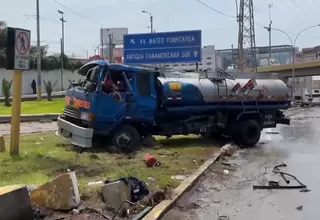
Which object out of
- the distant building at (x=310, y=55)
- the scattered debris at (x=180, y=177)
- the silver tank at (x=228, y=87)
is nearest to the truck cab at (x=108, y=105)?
the silver tank at (x=228, y=87)

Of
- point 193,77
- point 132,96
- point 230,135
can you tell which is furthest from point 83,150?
point 230,135

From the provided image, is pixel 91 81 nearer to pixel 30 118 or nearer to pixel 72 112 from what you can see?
pixel 72 112

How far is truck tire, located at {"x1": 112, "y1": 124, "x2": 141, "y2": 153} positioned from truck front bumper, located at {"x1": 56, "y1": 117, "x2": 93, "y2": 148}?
99 cm

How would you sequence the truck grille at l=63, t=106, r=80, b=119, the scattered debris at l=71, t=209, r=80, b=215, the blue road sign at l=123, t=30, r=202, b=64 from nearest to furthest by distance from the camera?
the scattered debris at l=71, t=209, r=80, b=215 < the truck grille at l=63, t=106, r=80, b=119 < the blue road sign at l=123, t=30, r=202, b=64

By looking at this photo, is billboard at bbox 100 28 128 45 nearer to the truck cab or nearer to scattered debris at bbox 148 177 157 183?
the truck cab

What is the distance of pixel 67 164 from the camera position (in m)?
10.5

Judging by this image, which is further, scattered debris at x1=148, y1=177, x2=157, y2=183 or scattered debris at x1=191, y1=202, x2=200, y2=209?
scattered debris at x1=148, y1=177, x2=157, y2=183

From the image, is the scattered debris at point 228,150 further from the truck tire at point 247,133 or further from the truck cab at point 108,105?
the truck cab at point 108,105

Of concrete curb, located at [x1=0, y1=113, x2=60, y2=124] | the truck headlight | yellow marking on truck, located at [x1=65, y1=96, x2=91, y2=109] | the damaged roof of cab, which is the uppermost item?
the damaged roof of cab

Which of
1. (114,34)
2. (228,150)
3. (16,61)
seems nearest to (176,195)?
(16,61)

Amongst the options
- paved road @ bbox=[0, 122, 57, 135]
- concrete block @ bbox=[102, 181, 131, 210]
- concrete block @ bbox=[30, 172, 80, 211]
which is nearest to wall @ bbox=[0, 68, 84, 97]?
paved road @ bbox=[0, 122, 57, 135]

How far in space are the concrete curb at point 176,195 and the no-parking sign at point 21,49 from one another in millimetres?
4348

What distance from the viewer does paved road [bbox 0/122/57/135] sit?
19639 mm

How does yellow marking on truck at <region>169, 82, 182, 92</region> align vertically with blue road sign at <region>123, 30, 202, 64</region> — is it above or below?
below
